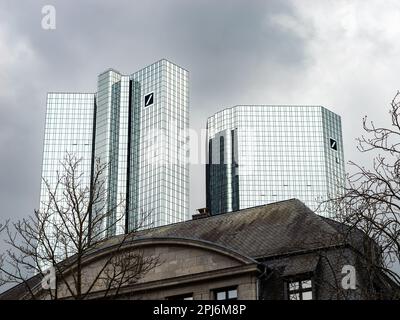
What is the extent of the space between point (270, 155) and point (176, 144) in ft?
A: 76.6

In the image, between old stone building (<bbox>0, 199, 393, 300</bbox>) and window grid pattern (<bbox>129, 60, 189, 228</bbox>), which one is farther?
window grid pattern (<bbox>129, 60, 189, 228</bbox>)

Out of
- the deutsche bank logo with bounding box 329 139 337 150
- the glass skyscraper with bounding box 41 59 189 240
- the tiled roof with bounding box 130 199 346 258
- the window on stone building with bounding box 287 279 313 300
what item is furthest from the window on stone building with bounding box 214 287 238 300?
the deutsche bank logo with bounding box 329 139 337 150

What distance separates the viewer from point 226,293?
32.2 metres

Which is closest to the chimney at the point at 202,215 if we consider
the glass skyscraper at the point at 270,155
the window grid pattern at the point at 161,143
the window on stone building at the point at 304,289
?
the window on stone building at the point at 304,289

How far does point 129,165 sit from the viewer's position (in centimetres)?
16000

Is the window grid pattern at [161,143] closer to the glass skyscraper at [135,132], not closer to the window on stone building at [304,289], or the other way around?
the glass skyscraper at [135,132]

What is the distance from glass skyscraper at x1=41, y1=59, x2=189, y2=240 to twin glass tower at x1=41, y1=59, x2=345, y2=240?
23cm

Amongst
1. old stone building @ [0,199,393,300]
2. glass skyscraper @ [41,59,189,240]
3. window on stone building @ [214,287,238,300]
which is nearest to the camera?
old stone building @ [0,199,393,300]

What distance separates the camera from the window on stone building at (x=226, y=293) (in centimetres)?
3195

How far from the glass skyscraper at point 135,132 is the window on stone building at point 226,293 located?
389 feet

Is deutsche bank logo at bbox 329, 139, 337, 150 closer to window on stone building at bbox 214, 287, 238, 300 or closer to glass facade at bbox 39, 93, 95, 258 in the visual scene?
glass facade at bbox 39, 93, 95, 258

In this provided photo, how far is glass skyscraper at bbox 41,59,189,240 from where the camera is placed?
155500 mm
